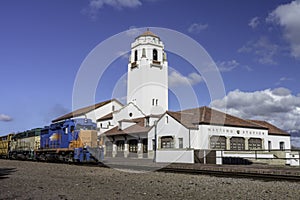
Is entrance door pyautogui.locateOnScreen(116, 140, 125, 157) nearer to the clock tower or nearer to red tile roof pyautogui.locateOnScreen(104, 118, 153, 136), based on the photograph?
red tile roof pyautogui.locateOnScreen(104, 118, 153, 136)

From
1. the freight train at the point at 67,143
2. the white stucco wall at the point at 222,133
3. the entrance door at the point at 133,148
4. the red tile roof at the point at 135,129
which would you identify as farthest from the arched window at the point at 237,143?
the freight train at the point at 67,143

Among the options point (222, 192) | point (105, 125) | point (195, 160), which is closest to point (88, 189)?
point (222, 192)

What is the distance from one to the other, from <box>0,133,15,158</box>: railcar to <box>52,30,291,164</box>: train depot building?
11.5 metres

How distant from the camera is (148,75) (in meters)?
55.1

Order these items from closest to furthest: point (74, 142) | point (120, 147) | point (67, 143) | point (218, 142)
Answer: point (74, 142), point (67, 143), point (218, 142), point (120, 147)

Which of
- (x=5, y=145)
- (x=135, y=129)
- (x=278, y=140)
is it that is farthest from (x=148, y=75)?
(x=5, y=145)

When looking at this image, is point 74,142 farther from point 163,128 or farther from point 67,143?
point 163,128

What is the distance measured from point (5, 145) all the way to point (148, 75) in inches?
964

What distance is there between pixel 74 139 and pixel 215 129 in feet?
61.0

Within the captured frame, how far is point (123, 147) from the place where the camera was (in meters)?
44.6

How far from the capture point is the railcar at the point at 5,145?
1535 inches

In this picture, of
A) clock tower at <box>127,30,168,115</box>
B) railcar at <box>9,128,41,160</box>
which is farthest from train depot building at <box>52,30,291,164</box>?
railcar at <box>9,128,41,160</box>

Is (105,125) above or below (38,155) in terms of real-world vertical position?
above

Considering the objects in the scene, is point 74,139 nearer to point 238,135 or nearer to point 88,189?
point 88,189
